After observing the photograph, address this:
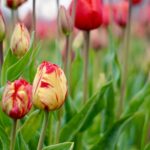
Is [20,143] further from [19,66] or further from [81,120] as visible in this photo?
[81,120]

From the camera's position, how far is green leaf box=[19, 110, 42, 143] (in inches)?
47.0

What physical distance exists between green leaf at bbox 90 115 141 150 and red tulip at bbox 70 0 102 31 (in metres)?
0.25

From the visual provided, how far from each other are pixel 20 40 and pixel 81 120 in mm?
317

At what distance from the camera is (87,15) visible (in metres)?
1.45

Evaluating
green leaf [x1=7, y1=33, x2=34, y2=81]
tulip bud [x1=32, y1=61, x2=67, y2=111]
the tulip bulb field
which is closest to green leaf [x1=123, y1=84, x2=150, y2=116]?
the tulip bulb field

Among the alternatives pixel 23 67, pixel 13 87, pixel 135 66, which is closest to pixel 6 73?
pixel 23 67

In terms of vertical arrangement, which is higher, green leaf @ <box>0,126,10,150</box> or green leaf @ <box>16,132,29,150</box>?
green leaf @ <box>0,126,10,150</box>

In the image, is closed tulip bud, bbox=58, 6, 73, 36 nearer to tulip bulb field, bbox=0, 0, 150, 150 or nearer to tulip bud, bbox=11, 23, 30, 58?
tulip bulb field, bbox=0, 0, 150, 150

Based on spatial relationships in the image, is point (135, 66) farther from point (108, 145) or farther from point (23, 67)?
point (23, 67)

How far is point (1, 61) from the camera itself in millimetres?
1297

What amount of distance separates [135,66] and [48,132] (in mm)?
1797

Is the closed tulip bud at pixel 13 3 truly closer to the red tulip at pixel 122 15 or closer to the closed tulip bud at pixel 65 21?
the closed tulip bud at pixel 65 21

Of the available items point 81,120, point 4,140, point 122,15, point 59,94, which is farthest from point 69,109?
point 122,15

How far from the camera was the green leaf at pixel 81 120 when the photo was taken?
140 cm
